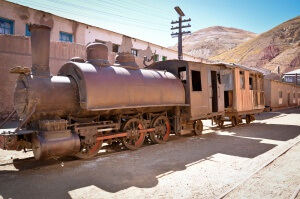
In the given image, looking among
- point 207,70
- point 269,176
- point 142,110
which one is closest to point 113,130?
point 142,110

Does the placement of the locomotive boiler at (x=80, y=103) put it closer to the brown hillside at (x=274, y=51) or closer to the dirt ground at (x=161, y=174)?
the dirt ground at (x=161, y=174)

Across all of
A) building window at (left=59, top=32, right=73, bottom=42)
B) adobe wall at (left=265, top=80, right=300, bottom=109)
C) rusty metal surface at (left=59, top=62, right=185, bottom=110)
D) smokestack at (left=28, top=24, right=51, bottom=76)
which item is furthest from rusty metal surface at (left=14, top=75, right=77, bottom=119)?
adobe wall at (left=265, top=80, right=300, bottom=109)

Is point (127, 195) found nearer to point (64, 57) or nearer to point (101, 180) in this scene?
point (101, 180)

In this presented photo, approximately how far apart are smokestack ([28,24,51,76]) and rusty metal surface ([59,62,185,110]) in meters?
0.75

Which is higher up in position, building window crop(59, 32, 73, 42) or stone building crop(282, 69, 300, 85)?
building window crop(59, 32, 73, 42)

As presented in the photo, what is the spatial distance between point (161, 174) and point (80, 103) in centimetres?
279

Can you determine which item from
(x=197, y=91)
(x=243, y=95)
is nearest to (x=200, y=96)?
(x=197, y=91)

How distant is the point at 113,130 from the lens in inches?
286

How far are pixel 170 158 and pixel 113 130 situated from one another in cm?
207

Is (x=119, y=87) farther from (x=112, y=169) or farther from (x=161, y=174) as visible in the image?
(x=161, y=174)

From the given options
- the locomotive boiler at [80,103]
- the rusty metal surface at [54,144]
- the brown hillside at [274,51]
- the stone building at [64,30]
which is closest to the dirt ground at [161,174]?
the rusty metal surface at [54,144]

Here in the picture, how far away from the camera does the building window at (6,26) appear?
14.8 metres

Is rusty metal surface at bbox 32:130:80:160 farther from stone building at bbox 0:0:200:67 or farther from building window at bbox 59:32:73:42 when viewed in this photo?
building window at bbox 59:32:73:42

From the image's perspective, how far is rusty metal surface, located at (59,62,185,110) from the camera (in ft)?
A: 19.6
